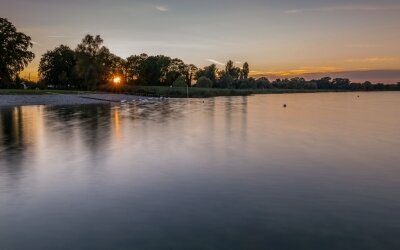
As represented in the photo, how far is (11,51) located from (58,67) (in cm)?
4317

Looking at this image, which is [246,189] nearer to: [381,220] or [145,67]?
[381,220]

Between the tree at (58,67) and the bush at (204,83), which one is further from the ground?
the tree at (58,67)

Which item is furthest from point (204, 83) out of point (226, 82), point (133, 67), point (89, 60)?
point (89, 60)

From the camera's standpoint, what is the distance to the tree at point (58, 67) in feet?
480

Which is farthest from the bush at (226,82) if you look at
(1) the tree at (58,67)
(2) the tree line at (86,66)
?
(1) the tree at (58,67)

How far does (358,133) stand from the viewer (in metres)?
34.2

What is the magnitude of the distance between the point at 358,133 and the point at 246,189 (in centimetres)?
2461

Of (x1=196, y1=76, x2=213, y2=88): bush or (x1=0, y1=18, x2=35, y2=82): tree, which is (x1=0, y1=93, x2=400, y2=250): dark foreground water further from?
(x1=196, y1=76, x2=213, y2=88): bush

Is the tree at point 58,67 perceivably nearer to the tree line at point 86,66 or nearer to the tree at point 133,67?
the tree line at point 86,66

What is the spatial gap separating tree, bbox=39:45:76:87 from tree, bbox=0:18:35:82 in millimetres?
32393

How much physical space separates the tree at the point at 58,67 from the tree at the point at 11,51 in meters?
32.4

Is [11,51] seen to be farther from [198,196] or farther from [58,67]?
Answer: [198,196]

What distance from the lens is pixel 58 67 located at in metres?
149

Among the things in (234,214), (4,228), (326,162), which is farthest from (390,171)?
(4,228)
